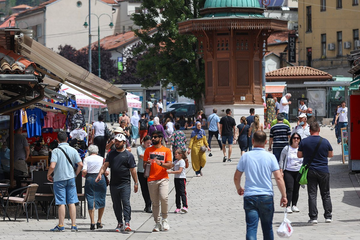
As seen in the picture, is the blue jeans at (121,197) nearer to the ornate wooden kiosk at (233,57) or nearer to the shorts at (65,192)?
the shorts at (65,192)

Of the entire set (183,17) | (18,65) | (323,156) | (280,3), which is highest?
(280,3)

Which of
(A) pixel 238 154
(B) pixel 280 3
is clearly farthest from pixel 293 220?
(B) pixel 280 3

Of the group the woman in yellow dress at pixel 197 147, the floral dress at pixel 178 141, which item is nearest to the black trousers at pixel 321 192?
the floral dress at pixel 178 141

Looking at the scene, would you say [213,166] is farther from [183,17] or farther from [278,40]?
[278,40]

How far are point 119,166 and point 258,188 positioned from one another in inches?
156

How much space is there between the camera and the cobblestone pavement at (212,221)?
1220 cm

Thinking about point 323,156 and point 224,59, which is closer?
point 323,156

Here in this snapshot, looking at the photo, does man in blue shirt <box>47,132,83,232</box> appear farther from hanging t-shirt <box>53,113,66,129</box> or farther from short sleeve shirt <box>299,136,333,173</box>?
hanging t-shirt <box>53,113,66,129</box>

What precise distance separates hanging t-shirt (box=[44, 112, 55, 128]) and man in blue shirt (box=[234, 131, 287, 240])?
34.5ft

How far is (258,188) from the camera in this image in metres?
9.48

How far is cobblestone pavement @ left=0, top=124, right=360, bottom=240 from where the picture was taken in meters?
12.2

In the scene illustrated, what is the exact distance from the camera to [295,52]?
223 ft

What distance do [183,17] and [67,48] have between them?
44.9 metres

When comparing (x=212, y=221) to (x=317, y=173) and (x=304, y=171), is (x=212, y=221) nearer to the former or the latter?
(x=304, y=171)
